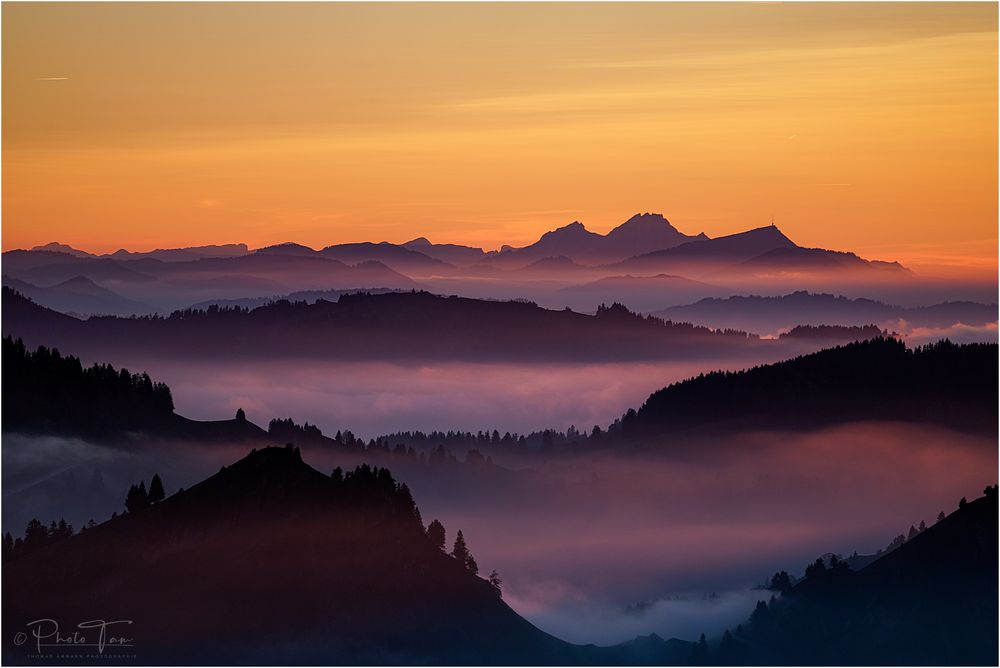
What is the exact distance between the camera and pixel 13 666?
198625 millimetres

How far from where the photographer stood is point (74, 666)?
188 meters

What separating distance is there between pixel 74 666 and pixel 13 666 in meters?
15.4
